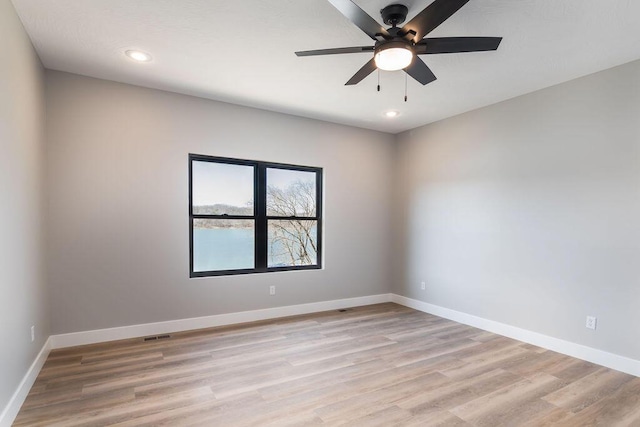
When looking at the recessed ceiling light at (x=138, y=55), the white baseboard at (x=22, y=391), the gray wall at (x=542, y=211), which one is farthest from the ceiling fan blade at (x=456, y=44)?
the white baseboard at (x=22, y=391)

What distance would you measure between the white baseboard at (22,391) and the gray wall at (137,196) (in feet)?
1.50

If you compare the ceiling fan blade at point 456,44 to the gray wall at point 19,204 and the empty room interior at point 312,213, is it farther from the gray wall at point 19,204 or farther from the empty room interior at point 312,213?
the gray wall at point 19,204

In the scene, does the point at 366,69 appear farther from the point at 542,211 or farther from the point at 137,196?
the point at 137,196

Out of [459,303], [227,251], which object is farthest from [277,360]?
[459,303]

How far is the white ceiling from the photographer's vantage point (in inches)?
89.3

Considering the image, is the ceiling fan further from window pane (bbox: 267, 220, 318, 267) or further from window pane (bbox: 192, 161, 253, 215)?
window pane (bbox: 267, 220, 318, 267)

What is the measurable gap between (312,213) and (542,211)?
109 inches

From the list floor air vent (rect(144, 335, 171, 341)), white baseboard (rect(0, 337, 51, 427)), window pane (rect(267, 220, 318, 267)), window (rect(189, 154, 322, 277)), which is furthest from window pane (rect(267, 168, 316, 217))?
white baseboard (rect(0, 337, 51, 427))

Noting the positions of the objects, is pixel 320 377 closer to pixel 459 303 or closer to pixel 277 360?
pixel 277 360

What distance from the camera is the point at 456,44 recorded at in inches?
84.0

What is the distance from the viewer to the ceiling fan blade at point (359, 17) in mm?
1749

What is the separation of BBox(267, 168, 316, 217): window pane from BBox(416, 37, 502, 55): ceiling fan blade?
8.83ft

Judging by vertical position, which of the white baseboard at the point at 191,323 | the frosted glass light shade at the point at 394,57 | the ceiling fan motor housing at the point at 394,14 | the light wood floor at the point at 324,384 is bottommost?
the light wood floor at the point at 324,384

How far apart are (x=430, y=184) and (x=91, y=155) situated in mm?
4149
